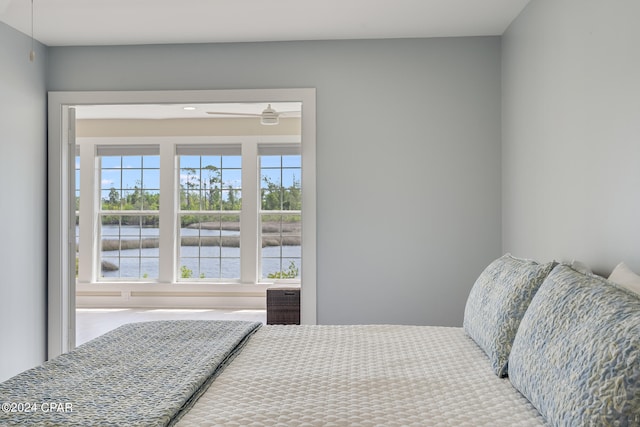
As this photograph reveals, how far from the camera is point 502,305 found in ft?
6.66

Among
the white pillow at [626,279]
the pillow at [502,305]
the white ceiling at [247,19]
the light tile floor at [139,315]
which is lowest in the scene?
the light tile floor at [139,315]

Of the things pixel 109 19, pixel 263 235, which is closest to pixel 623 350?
pixel 109 19

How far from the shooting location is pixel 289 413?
152 centimetres

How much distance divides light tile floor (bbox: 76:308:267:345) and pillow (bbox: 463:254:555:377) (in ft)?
14.7

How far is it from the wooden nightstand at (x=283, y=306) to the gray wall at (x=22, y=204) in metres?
1.74

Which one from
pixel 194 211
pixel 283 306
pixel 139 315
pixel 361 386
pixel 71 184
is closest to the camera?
pixel 361 386

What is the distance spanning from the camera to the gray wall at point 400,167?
13.2 ft

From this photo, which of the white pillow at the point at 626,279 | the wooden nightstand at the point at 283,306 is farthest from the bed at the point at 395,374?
Answer: the wooden nightstand at the point at 283,306

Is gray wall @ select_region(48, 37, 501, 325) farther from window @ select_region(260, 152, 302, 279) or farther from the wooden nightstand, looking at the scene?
window @ select_region(260, 152, 302, 279)

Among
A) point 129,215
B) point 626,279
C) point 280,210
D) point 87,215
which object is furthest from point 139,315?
point 626,279

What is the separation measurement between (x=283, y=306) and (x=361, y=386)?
9.82 feet

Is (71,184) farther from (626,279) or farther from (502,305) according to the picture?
(626,279)

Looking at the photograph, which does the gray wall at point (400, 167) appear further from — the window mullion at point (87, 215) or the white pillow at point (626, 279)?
the window mullion at point (87, 215)

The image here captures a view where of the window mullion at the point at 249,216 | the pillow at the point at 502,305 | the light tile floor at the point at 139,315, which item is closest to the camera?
the pillow at the point at 502,305
